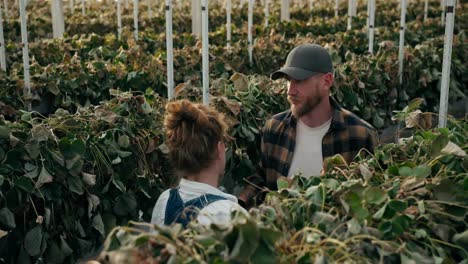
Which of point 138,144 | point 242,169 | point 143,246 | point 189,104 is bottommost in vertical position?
point 242,169

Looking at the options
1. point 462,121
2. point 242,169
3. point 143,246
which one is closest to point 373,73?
point 242,169

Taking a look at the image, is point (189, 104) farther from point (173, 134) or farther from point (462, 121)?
point (462, 121)

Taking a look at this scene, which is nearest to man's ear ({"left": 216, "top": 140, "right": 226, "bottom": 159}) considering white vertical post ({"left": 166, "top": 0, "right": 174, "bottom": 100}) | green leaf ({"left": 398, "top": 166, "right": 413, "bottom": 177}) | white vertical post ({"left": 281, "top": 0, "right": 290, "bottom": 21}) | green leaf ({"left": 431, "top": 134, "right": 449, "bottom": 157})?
green leaf ({"left": 398, "top": 166, "right": 413, "bottom": 177})

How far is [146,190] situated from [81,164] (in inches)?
21.1

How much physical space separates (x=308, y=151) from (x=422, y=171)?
3.71 feet

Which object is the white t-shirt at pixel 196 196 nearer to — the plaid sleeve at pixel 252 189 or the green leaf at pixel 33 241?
the plaid sleeve at pixel 252 189

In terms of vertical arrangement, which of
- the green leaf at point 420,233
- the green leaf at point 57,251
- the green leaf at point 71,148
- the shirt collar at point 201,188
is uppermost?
the green leaf at point 420,233

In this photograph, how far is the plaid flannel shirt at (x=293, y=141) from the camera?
11.5ft

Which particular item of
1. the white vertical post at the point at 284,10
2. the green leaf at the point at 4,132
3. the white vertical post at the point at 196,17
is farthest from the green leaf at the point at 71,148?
the white vertical post at the point at 284,10

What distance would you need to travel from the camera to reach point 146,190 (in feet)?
12.8

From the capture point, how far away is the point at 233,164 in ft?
14.3

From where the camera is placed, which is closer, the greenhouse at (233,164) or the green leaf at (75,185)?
the greenhouse at (233,164)

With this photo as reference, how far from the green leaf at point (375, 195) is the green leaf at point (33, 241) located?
1830 mm

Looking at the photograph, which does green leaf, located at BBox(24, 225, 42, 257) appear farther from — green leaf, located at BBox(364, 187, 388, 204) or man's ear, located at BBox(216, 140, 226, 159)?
green leaf, located at BBox(364, 187, 388, 204)
